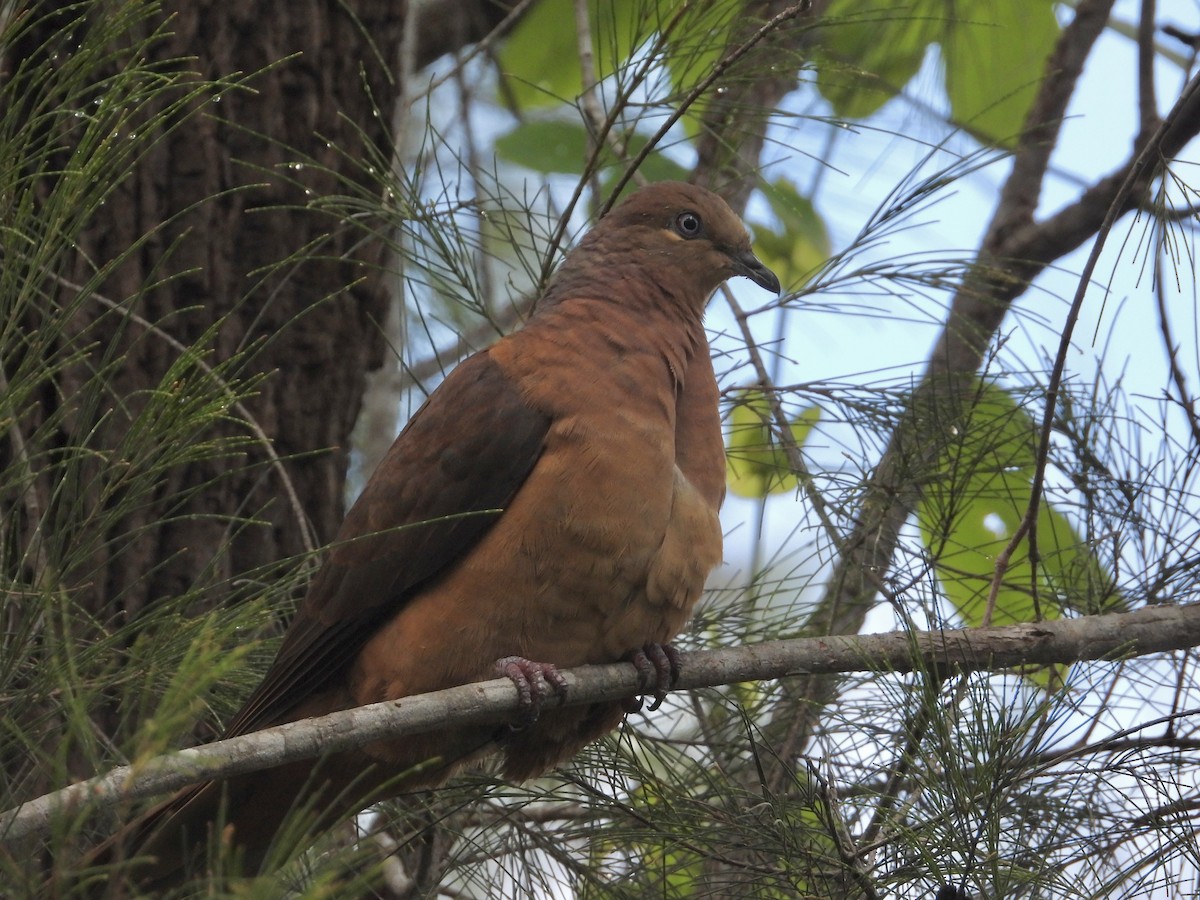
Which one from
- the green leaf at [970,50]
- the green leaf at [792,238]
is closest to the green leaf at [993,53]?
the green leaf at [970,50]

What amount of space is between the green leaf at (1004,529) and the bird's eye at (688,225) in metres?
0.82

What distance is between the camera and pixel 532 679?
96.5 inches

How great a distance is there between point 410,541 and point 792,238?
2.74 meters

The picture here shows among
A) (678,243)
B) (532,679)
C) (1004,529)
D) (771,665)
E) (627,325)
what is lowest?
(532,679)

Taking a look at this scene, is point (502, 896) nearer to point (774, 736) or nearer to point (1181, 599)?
point (774, 736)

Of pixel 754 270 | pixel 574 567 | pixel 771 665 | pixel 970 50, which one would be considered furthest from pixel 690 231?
pixel 970 50

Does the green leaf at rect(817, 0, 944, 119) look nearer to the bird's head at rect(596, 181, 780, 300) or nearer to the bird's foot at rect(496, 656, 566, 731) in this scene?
the bird's head at rect(596, 181, 780, 300)

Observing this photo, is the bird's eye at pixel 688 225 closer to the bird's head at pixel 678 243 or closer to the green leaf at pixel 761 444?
the bird's head at pixel 678 243

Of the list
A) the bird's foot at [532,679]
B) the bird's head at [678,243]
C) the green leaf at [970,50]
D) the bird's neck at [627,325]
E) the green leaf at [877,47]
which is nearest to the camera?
the bird's foot at [532,679]

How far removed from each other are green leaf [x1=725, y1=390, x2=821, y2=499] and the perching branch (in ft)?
2.45

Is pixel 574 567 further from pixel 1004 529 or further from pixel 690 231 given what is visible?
pixel 1004 529

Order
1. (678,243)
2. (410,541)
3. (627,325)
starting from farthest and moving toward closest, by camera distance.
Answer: (678,243), (627,325), (410,541)

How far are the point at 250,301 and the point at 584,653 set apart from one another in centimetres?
150

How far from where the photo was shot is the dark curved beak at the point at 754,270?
Answer: 331 cm
